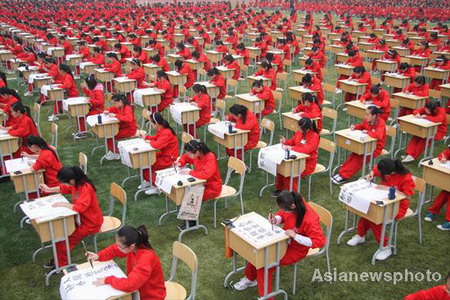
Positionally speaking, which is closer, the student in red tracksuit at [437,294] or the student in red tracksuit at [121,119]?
the student in red tracksuit at [437,294]

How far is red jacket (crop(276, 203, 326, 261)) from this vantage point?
4691 mm

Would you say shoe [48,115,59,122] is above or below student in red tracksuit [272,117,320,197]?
below

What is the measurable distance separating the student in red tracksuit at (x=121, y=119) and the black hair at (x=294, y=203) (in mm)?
4851

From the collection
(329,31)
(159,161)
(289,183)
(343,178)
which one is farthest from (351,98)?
(329,31)

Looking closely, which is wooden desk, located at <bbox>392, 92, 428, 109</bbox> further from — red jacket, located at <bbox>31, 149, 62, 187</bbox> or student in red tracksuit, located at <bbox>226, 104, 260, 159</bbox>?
red jacket, located at <bbox>31, 149, 62, 187</bbox>

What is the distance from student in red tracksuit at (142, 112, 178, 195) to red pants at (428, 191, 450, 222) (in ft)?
14.3

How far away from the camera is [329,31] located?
23.0m

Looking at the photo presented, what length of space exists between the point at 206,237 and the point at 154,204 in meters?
1.39

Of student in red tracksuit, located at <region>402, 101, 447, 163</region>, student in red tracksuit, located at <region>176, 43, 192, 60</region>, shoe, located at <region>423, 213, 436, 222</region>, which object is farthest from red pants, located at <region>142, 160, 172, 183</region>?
student in red tracksuit, located at <region>176, 43, 192, 60</region>

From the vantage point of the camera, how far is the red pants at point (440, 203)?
654 cm

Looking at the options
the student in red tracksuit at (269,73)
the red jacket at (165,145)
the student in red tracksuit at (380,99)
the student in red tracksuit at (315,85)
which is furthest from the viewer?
the student in red tracksuit at (269,73)

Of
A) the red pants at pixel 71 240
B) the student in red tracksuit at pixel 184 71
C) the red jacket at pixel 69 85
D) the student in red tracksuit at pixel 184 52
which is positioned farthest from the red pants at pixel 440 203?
the student in red tracksuit at pixel 184 52

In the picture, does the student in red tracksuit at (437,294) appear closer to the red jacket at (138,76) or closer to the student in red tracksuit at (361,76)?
the student in red tracksuit at (361,76)

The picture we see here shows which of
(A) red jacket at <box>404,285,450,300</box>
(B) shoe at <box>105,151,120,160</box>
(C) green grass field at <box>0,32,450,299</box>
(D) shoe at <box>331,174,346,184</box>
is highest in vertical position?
(A) red jacket at <box>404,285,450,300</box>
